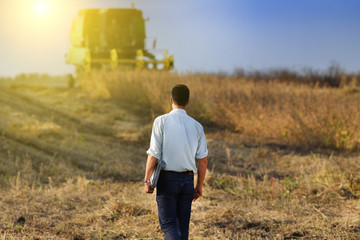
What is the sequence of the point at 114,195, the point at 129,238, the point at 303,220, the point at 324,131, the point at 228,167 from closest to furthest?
the point at 129,238
the point at 303,220
the point at 114,195
the point at 228,167
the point at 324,131

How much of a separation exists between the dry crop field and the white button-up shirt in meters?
1.61

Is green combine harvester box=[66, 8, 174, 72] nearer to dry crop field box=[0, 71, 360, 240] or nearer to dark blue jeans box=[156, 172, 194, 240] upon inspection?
dry crop field box=[0, 71, 360, 240]

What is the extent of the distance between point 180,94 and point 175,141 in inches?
14.3

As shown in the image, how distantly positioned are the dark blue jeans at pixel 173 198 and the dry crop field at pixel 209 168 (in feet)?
4.47

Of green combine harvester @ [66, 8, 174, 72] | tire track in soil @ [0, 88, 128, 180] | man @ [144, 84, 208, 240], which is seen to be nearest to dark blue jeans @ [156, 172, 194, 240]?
man @ [144, 84, 208, 240]

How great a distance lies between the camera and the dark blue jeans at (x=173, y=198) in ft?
9.16

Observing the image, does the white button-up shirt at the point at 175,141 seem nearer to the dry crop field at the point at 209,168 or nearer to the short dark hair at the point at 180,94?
the short dark hair at the point at 180,94

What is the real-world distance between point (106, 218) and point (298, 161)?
14.6 feet

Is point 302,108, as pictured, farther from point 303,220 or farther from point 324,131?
point 303,220

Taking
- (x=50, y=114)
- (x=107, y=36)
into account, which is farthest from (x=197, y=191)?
(x=107, y=36)

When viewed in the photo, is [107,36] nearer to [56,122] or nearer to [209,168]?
[56,122]

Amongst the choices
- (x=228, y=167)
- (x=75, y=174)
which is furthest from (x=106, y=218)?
(x=228, y=167)

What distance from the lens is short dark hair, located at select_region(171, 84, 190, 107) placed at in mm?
2840

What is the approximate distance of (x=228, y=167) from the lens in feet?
23.6
